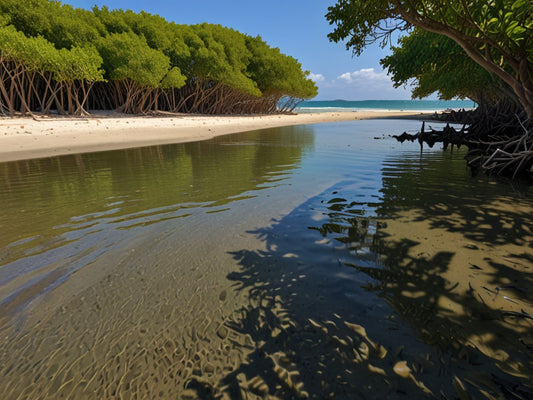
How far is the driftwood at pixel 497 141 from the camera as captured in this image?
8492 mm

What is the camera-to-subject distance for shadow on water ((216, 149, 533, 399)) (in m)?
2.05

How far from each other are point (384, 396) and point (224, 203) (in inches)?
188

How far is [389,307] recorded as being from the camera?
2801 mm

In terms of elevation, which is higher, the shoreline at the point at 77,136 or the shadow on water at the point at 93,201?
the shoreline at the point at 77,136

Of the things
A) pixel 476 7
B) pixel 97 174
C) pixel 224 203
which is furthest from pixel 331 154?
pixel 97 174

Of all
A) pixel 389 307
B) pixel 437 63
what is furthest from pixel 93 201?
pixel 437 63

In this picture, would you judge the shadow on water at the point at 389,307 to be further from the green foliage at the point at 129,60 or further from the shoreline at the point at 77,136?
the green foliage at the point at 129,60

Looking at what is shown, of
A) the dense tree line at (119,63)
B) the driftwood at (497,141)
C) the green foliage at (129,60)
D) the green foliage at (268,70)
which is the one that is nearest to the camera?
the driftwood at (497,141)

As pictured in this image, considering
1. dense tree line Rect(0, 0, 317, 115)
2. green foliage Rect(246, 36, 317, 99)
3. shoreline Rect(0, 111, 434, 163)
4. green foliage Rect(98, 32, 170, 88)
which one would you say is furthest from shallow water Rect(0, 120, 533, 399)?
green foliage Rect(246, 36, 317, 99)

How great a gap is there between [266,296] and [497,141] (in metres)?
14.4

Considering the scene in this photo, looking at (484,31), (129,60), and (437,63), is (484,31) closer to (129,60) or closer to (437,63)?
(437,63)

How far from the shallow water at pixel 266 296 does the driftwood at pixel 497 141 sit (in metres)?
3.24

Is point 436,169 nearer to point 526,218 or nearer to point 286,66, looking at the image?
point 526,218

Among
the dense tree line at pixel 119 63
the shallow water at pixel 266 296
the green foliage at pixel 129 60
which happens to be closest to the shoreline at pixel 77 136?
the dense tree line at pixel 119 63
